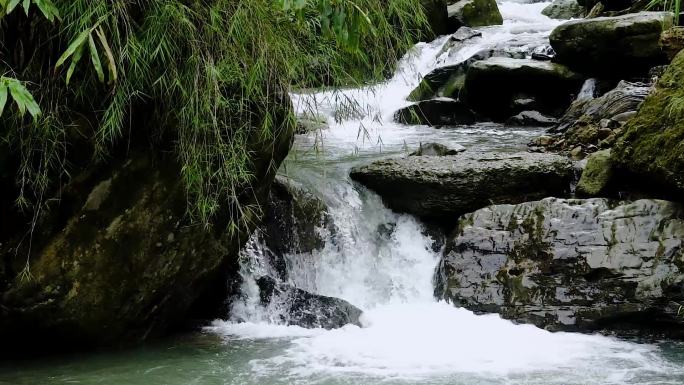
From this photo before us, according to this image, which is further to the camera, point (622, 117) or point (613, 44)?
point (613, 44)

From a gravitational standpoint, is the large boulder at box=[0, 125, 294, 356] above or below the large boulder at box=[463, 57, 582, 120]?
below

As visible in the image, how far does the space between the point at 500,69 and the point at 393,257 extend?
558cm

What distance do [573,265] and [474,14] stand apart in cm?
1219

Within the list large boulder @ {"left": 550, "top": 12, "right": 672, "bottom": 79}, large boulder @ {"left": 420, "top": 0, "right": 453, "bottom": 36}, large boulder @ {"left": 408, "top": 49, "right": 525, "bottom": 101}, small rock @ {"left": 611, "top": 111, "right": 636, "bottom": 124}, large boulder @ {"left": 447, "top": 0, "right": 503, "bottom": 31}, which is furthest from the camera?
large boulder @ {"left": 447, "top": 0, "right": 503, "bottom": 31}

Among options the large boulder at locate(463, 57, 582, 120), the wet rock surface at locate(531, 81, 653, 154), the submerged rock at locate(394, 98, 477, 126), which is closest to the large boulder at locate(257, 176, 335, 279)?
the wet rock surface at locate(531, 81, 653, 154)

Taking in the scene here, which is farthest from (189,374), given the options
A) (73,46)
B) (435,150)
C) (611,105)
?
(611,105)

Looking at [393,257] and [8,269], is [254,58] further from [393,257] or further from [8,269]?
[393,257]

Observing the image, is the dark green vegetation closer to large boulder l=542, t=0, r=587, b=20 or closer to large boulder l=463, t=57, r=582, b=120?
large boulder l=463, t=57, r=582, b=120

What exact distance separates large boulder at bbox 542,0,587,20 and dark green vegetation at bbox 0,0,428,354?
13833 mm

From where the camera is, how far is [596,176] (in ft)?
20.6

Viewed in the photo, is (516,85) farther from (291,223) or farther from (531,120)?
(291,223)

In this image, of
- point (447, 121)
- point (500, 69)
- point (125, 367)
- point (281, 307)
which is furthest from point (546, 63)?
point (125, 367)

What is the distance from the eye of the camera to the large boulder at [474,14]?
1658cm

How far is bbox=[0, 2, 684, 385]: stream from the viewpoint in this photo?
13.7 feet
